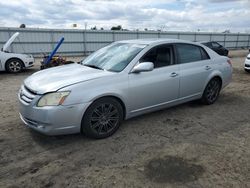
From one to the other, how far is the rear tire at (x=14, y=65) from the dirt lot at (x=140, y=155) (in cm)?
639

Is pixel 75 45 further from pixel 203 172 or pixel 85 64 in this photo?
pixel 203 172

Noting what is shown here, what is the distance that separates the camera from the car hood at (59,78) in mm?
3609

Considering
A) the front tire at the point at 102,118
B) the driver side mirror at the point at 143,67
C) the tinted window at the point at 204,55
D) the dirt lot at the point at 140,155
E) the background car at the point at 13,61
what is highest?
the tinted window at the point at 204,55

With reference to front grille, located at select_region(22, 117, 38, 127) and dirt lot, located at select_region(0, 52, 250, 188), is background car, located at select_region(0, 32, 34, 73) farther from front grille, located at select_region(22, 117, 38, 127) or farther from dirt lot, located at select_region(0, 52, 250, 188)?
front grille, located at select_region(22, 117, 38, 127)

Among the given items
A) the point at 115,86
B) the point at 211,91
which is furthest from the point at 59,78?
the point at 211,91

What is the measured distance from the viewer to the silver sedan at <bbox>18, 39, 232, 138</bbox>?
3529mm

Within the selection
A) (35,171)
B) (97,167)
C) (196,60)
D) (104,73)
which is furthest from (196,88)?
(35,171)

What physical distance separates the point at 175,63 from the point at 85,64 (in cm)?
183

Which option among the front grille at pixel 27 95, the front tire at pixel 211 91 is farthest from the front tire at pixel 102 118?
the front tire at pixel 211 91

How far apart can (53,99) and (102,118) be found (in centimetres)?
86

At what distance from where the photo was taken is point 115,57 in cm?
454

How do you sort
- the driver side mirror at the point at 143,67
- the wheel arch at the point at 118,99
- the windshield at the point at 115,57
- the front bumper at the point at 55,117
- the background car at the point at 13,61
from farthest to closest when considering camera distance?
the background car at the point at 13,61 → the windshield at the point at 115,57 → the driver side mirror at the point at 143,67 → the wheel arch at the point at 118,99 → the front bumper at the point at 55,117

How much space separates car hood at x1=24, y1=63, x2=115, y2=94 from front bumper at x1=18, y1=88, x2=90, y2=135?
239 millimetres

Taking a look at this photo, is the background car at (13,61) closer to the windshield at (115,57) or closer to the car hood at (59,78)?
the windshield at (115,57)
